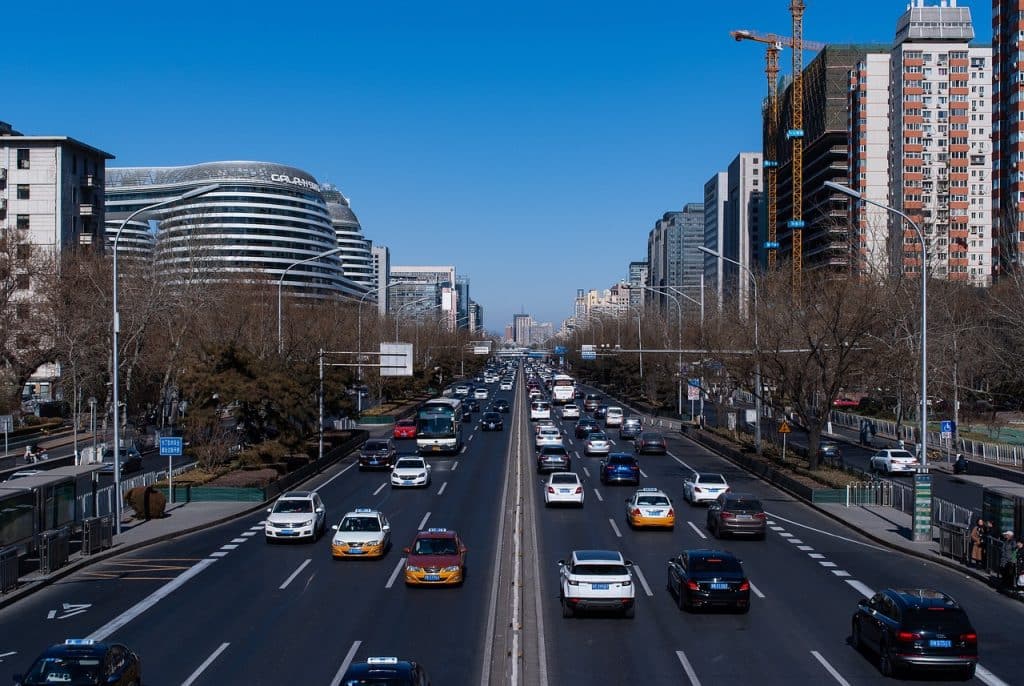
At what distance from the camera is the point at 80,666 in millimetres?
13195

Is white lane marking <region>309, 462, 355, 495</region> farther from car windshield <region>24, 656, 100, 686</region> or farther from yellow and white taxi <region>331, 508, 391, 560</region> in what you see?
car windshield <region>24, 656, 100, 686</region>

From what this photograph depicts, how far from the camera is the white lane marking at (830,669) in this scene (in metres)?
15.9

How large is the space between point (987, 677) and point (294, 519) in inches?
759

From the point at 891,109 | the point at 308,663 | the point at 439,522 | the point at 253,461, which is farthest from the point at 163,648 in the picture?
the point at 891,109

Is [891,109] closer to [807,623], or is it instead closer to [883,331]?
[883,331]

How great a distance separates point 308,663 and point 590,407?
80.2m

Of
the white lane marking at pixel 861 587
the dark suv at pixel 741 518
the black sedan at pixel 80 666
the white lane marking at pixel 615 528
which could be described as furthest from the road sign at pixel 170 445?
the white lane marking at pixel 861 587

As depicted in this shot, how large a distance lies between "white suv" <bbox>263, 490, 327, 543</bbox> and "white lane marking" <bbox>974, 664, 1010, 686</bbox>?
1876cm

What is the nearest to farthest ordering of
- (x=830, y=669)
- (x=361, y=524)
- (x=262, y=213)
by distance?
(x=830, y=669) → (x=361, y=524) → (x=262, y=213)

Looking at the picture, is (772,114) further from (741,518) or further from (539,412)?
(741,518)

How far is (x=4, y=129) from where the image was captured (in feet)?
302

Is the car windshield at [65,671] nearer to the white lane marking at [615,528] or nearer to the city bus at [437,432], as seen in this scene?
the white lane marking at [615,528]

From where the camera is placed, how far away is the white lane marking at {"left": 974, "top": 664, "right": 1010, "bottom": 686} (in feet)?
52.5

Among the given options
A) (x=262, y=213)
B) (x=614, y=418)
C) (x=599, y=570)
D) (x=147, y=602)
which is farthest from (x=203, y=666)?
(x=262, y=213)
